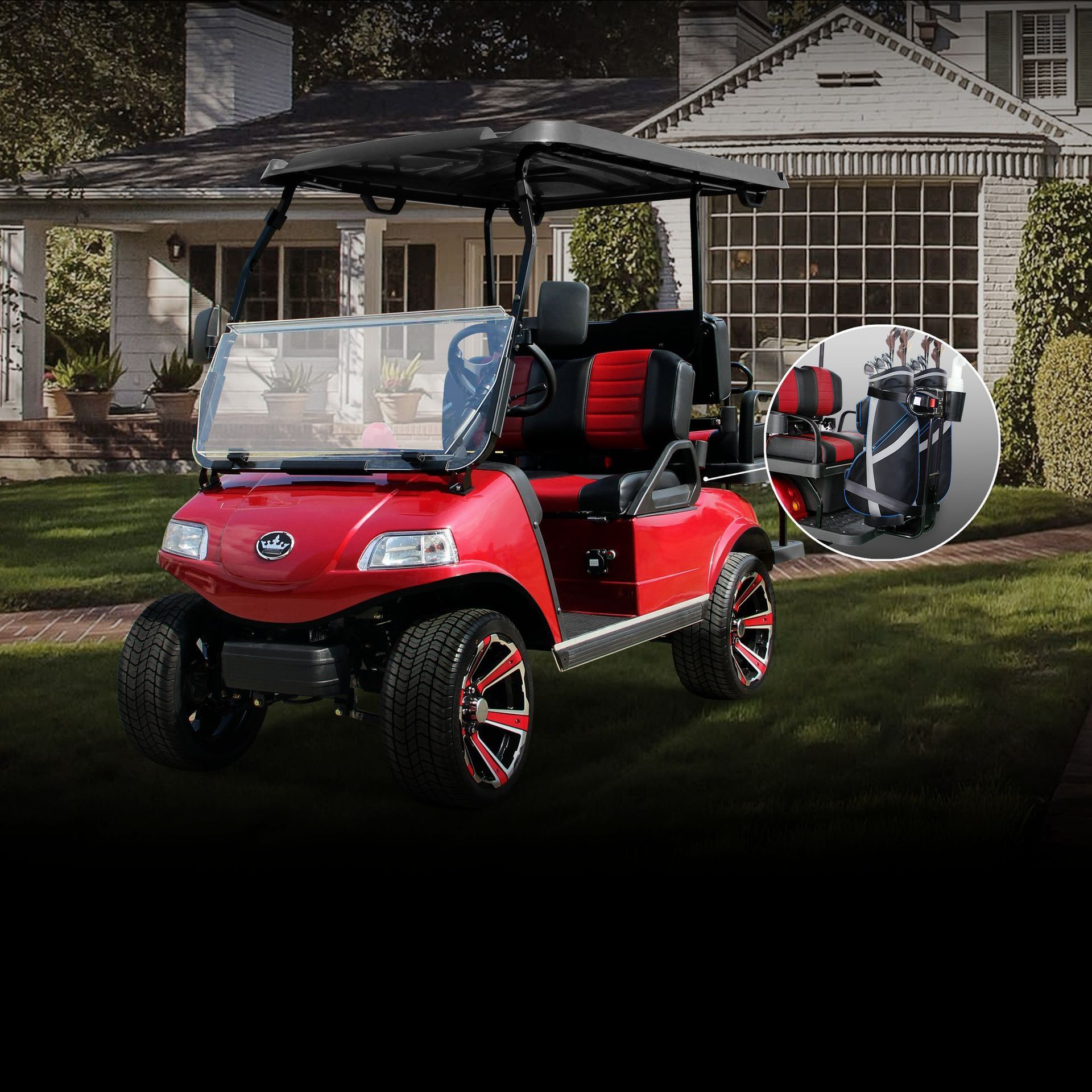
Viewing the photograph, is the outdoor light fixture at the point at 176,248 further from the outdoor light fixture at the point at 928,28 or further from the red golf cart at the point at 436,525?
the red golf cart at the point at 436,525

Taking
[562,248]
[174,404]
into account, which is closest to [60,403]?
[174,404]

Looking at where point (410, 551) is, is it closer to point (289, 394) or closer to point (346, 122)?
point (289, 394)

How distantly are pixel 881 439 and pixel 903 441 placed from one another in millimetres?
91

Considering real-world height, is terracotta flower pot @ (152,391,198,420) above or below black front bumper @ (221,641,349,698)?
above

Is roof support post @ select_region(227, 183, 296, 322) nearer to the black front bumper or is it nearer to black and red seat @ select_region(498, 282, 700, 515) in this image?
black and red seat @ select_region(498, 282, 700, 515)

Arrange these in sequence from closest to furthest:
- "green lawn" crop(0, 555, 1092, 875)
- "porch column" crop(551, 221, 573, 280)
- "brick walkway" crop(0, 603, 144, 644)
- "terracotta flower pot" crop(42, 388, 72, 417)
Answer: "green lawn" crop(0, 555, 1092, 875)
"brick walkway" crop(0, 603, 144, 644)
"porch column" crop(551, 221, 573, 280)
"terracotta flower pot" crop(42, 388, 72, 417)

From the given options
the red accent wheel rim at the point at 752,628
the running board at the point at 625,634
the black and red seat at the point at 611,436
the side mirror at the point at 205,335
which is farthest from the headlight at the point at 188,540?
the red accent wheel rim at the point at 752,628

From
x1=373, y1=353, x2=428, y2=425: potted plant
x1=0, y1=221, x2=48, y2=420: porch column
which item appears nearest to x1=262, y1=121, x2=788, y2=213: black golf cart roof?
x1=373, y1=353, x2=428, y2=425: potted plant

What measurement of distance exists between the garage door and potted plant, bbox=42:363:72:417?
7.74 m

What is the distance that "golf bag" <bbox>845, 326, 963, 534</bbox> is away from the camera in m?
6.64

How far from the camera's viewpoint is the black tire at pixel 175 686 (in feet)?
16.5

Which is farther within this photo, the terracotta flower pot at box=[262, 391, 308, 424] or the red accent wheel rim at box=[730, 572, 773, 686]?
the red accent wheel rim at box=[730, 572, 773, 686]

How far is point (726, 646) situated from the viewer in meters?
6.32

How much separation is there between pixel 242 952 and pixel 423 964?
434 mm
